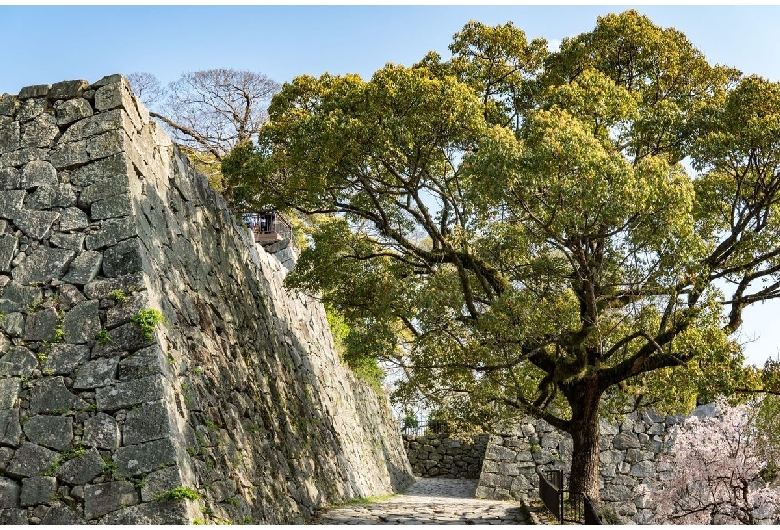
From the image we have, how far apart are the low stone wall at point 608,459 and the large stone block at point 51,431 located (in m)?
12.6

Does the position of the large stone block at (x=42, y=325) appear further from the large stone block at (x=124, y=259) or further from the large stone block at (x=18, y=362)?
the large stone block at (x=124, y=259)

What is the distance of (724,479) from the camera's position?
43.3 feet

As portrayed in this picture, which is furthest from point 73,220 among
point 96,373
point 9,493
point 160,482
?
point 160,482

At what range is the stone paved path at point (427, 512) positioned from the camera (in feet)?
36.8

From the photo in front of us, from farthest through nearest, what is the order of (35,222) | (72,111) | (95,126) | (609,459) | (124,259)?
(609,459)
(72,111)
(95,126)
(35,222)
(124,259)

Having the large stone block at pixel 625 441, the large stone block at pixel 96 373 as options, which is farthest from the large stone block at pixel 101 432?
A: the large stone block at pixel 625 441

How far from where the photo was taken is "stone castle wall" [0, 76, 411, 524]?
742cm

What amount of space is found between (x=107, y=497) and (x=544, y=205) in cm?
589

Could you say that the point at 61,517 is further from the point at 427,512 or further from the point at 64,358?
the point at 427,512

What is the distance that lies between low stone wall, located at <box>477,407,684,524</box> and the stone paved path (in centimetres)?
114

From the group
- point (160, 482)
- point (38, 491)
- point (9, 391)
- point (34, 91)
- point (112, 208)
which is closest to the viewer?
point (160, 482)

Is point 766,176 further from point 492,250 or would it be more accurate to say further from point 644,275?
point 492,250

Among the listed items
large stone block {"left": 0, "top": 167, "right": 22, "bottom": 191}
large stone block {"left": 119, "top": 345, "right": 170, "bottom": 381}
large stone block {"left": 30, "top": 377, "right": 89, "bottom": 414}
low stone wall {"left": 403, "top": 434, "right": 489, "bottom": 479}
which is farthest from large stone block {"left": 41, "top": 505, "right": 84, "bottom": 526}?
low stone wall {"left": 403, "top": 434, "right": 489, "bottom": 479}

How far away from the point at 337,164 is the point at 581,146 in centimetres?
400
